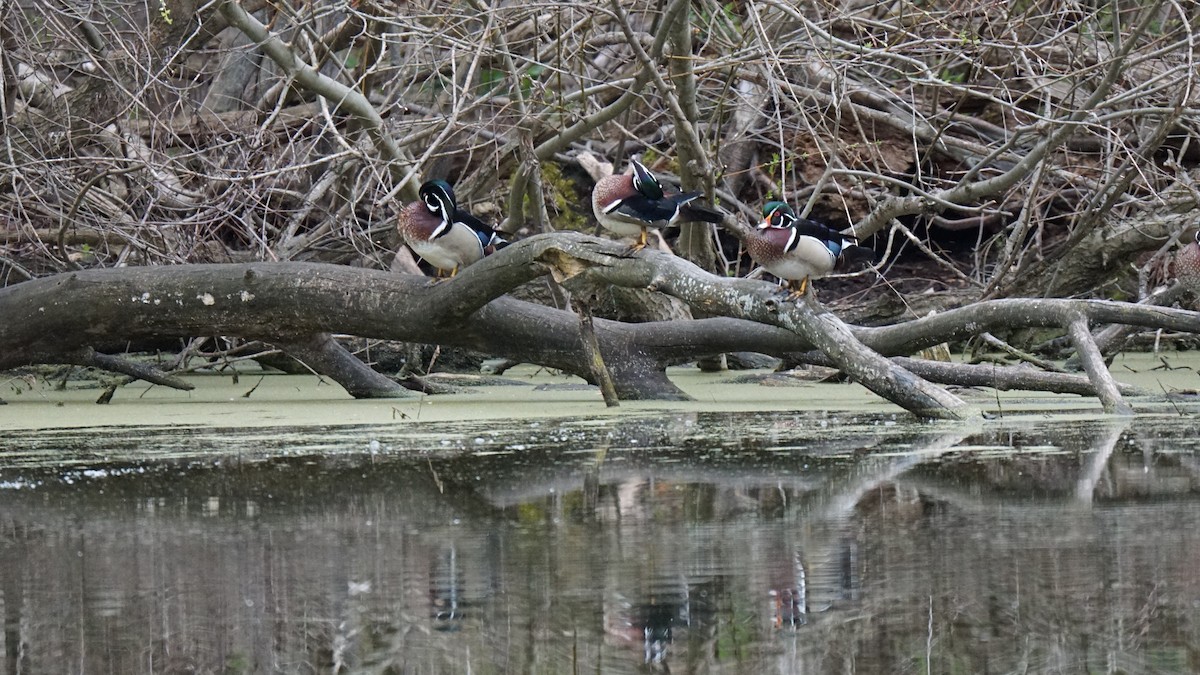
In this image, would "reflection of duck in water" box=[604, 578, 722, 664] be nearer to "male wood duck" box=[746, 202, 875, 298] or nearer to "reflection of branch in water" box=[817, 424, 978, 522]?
"reflection of branch in water" box=[817, 424, 978, 522]

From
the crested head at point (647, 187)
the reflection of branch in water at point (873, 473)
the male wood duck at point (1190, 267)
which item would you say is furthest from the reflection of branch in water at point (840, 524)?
the male wood duck at point (1190, 267)

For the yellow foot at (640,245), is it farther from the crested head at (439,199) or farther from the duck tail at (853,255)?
the crested head at (439,199)

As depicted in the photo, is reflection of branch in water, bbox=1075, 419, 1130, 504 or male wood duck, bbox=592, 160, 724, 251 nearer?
reflection of branch in water, bbox=1075, 419, 1130, 504

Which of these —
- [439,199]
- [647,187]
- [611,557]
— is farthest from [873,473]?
[439,199]

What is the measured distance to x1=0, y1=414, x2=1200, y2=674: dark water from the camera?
227cm

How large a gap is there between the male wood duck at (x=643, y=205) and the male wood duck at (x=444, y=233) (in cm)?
77

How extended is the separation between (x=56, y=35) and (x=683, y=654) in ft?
21.1

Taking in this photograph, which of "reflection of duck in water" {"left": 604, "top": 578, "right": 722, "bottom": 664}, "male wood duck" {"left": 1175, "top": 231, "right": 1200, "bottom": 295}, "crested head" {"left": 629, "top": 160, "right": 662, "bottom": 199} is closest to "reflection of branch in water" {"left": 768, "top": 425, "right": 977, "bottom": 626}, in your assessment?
"reflection of duck in water" {"left": 604, "top": 578, "right": 722, "bottom": 664}

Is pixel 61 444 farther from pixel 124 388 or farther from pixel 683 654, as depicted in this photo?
pixel 683 654

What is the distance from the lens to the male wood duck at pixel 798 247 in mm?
6328

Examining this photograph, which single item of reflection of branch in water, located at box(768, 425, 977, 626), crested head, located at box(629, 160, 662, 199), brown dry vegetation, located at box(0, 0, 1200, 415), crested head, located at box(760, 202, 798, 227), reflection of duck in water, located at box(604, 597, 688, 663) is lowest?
reflection of duck in water, located at box(604, 597, 688, 663)

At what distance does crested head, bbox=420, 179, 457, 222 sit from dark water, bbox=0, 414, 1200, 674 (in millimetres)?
2302

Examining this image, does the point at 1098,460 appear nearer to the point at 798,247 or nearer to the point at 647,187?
the point at 798,247

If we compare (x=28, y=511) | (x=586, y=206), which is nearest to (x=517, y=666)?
(x=28, y=511)
